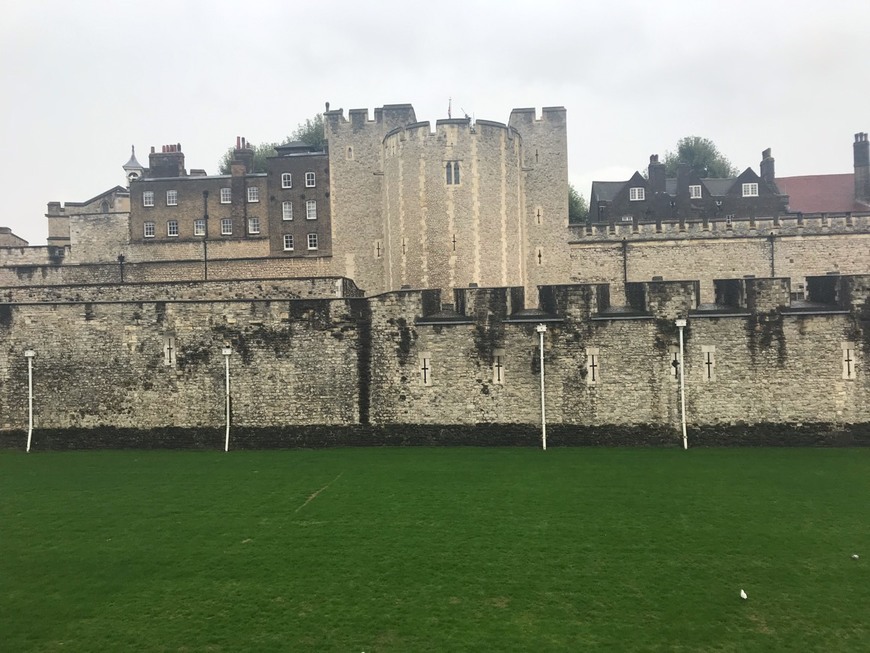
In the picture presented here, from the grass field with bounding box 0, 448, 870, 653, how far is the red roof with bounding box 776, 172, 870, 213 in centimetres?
2948

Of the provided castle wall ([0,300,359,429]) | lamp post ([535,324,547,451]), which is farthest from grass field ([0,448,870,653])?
castle wall ([0,300,359,429])

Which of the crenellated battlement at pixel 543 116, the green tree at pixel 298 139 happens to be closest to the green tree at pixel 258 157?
the green tree at pixel 298 139

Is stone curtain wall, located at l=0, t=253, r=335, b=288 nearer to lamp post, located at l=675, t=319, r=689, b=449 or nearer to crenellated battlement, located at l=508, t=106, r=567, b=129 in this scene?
crenellated battlement, located at l=508, t=106, r=567, b=129

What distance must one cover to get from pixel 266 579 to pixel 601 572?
3867 mm

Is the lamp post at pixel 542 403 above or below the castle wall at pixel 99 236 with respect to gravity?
below

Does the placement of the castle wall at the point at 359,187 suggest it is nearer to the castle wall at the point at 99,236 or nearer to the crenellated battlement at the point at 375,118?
the crenellated battlement at the point at 375,118

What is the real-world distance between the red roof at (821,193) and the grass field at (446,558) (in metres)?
29.5

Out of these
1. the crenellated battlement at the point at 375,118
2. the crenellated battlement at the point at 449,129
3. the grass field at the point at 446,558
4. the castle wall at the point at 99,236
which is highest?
the crenellated battlement at the point at 375,118

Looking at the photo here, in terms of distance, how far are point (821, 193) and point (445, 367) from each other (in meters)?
33.6

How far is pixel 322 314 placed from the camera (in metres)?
15.3

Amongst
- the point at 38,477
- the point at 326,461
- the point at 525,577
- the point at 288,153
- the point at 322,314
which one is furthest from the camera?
the point at 288,153

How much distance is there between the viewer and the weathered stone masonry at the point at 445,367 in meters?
14.0

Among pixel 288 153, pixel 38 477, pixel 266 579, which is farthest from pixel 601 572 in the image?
pixel 288 153

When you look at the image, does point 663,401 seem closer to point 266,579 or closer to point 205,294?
point 266,579
